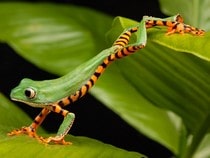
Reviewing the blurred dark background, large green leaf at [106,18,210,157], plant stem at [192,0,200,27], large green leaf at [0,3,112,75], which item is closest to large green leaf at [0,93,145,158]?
large green leaf at [106,18,210,157]

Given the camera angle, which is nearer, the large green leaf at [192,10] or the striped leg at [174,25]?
the striped leg at [174,25]

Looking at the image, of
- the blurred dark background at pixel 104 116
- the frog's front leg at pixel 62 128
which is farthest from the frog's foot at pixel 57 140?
the blurred dark background at pixel 104 116

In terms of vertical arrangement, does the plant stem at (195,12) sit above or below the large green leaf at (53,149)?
above

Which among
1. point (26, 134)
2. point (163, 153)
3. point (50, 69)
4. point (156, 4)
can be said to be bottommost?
point (163, 153)

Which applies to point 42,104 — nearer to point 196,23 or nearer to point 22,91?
point 22,91

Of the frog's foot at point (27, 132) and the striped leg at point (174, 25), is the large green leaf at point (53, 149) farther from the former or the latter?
the striped leg at point (174, 25)

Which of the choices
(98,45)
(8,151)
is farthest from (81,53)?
(8,151)

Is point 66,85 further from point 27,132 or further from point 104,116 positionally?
point 104,116

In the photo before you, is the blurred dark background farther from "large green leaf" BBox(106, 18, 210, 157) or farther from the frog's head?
the frog's head
